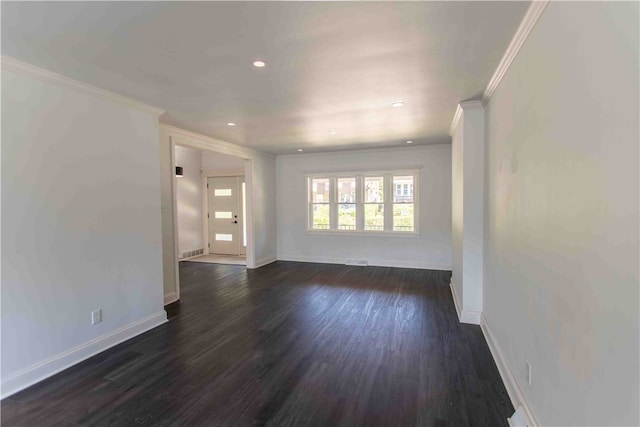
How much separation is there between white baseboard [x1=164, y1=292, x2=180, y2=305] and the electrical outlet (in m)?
Answer: 1.31

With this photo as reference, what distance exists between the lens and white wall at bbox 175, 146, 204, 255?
7.49 metres

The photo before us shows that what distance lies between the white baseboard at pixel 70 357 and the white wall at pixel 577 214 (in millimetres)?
3557

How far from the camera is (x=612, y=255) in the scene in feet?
3.54

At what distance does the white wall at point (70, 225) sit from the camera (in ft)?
7.64

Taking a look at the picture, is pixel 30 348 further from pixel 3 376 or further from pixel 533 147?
pixel 533 147

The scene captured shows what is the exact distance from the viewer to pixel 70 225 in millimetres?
2693

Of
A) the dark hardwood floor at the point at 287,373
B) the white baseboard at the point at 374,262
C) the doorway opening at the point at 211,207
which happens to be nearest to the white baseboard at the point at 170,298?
Result: the dark hardwood floor at the point at 287,373

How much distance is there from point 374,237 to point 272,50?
4961mm

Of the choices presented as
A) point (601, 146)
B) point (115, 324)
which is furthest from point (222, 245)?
point (601, 146)

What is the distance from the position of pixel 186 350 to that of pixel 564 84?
3470 millimetres

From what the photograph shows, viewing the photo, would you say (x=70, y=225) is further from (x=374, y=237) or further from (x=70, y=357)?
(x=374, y=237)

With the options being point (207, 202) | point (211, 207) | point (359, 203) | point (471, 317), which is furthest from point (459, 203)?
point (207, 202)

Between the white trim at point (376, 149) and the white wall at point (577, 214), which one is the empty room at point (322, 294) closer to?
the white wall at point (577, 214)

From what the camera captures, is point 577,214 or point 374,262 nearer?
point 577,214
